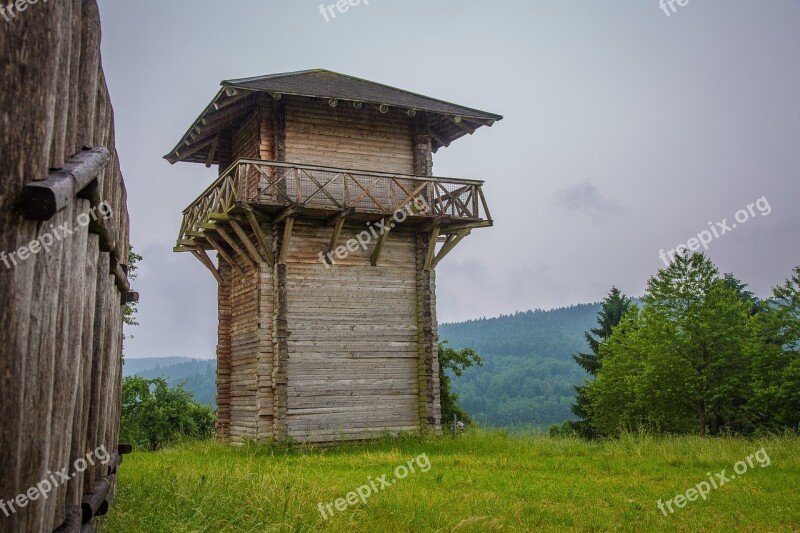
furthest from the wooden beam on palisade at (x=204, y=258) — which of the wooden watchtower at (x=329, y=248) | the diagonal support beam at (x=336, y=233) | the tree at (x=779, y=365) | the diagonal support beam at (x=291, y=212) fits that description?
the tree at (x=779, y=365)

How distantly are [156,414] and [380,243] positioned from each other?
682 inches

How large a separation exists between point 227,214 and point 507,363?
139 metres

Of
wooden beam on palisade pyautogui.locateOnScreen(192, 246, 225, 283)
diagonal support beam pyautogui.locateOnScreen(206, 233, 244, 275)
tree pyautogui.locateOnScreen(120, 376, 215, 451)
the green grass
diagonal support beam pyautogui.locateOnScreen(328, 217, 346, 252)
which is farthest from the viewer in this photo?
tree pyautogui.locateOnScreen(120, 376, 215, 451)

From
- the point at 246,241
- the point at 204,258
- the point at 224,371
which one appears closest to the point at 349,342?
the point at 246,241

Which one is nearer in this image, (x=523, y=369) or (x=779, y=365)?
(x=779, y=365)

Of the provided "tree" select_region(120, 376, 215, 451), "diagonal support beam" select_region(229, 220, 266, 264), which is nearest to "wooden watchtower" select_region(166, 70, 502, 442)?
"diagonal support beam" select_region(229, 220, 266, 264)

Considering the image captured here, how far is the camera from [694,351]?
114 ft

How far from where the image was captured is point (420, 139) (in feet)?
72.8

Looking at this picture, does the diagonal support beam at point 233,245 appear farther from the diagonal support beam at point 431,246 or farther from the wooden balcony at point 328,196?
the diagonal support beam at point 431,246

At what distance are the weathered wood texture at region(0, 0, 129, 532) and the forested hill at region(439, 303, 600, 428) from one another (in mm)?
67012

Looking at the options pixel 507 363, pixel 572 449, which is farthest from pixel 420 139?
pixel 507 363

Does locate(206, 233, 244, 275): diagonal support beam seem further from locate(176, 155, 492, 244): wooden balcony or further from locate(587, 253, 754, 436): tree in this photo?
locate(587, 253, 754, 436): tree

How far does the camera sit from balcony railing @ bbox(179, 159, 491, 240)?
1897 cm

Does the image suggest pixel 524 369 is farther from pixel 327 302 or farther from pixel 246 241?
pixel 246 241
